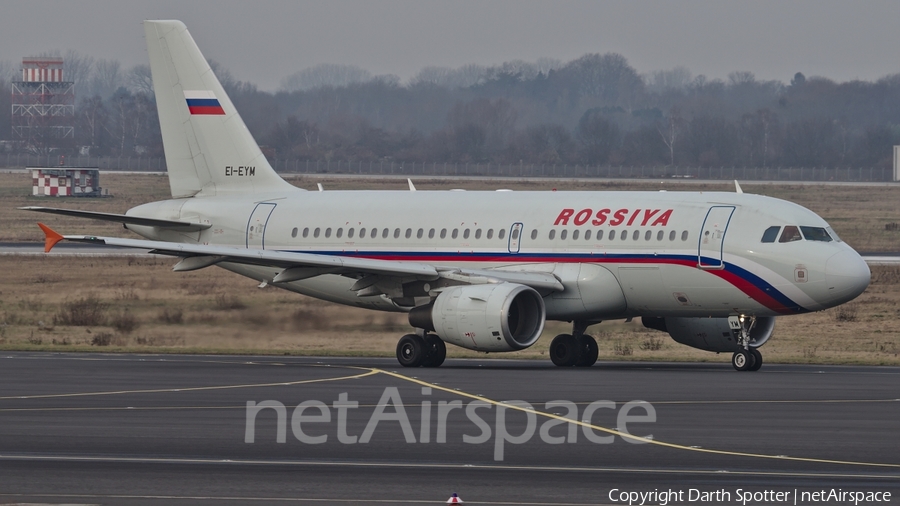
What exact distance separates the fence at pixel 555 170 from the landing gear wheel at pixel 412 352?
10868 centimetres

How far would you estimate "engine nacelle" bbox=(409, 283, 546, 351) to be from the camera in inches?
1229

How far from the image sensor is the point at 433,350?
3325 cm

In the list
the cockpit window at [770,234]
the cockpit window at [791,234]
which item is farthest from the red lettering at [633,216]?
the cockpit window at [791,234]

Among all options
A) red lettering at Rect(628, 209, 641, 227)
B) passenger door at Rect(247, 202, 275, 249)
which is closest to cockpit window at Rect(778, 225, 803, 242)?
red lettering at Rect(628, 209, 641, 227)

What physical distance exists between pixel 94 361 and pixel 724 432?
1759cm

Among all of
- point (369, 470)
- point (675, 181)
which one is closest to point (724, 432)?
point (369, 470)

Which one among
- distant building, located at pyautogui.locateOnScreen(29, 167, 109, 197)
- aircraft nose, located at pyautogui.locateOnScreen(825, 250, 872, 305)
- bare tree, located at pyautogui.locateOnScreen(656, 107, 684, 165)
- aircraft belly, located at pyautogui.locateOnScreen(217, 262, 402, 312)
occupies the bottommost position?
aircraft belly, located at pyautogui.locateOnScreen(217, 262, 402, 312)

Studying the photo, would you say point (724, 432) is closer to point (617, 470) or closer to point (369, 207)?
point (617, 470)

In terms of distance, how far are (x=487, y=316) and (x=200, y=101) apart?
13.2 m

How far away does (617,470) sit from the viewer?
685 inches

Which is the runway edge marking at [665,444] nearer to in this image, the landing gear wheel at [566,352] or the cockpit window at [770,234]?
the landing gear wheel at [566,352]

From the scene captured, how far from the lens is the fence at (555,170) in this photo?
472 feet

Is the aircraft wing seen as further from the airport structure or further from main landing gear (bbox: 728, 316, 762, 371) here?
the airport structure

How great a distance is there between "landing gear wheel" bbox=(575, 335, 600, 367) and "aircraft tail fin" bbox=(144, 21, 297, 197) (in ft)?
34.3
